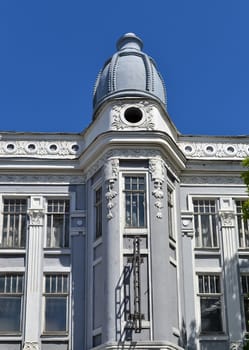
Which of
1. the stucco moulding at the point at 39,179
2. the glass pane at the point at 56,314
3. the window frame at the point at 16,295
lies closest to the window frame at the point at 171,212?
the stucco moulding at the point at 39,179

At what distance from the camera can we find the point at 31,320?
24.9 metres

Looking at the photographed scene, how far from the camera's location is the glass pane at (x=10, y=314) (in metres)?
25.1

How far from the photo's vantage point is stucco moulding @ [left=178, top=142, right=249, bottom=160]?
2811cm

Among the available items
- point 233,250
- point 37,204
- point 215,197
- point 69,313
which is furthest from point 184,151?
point 69,313

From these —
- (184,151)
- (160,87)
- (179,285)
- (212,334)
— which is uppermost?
(160,87)

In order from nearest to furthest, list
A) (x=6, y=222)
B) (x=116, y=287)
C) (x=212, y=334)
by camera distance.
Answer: (x=116, y=287)
(x=212, y=334)
(x=6, y=222)

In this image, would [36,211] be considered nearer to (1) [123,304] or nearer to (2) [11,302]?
(2) [11,302]

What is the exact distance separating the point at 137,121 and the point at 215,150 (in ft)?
12.5

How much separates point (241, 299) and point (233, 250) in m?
1.93

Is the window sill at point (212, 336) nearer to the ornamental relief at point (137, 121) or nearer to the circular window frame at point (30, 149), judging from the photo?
the ornamental relief at point (137, 121)

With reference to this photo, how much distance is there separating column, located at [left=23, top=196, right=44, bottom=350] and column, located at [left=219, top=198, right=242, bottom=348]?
7.07 metres

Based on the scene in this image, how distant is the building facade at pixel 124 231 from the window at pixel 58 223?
0.04m

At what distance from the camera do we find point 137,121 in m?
26.6

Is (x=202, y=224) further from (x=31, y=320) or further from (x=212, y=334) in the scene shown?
(x=31, y=320)
